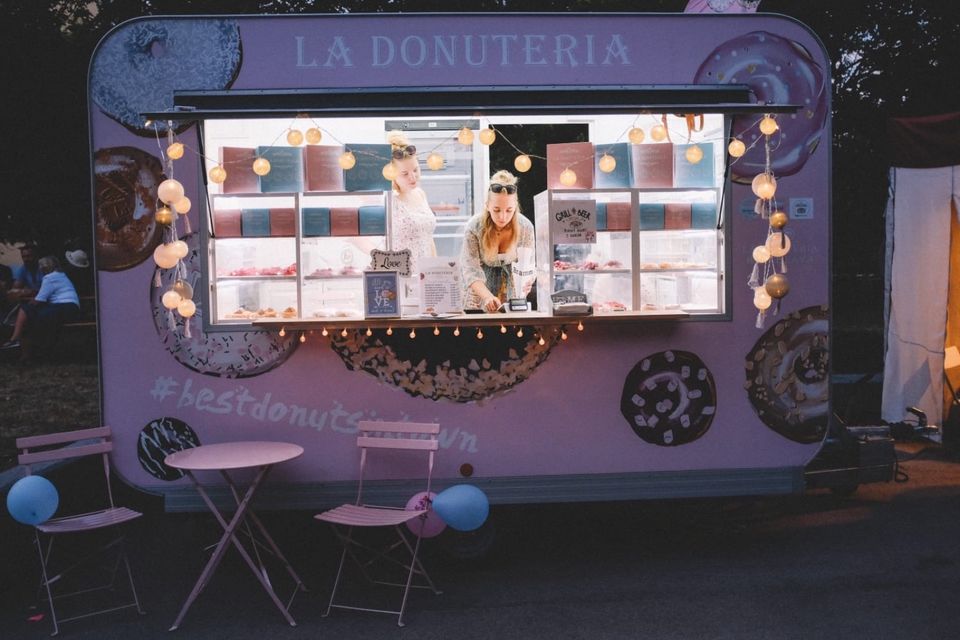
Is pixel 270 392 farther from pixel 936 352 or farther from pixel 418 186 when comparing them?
pixel 936 352

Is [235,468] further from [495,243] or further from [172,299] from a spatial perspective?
[495,243]

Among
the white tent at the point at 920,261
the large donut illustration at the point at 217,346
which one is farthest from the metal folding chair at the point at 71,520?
the white tent at the point at 920,261

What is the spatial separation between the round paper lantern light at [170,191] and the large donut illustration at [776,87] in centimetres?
322

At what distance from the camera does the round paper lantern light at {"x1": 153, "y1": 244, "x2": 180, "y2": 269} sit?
496 centimetres

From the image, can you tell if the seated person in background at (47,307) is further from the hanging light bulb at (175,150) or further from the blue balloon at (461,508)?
the blue balloon at (461,508)

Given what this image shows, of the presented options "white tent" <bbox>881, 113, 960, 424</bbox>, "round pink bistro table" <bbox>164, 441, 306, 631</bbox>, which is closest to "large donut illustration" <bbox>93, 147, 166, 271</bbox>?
"round pink bistro table" <bbox>164, 441, 306, 631</bbox>

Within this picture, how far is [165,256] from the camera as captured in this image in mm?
4957

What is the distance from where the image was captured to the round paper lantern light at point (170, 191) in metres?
4.89

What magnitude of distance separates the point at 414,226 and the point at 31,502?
290cm

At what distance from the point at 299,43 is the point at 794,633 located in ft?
14.3

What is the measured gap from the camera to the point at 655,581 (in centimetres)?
509

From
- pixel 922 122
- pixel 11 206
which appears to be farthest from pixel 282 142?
pixel 11 206

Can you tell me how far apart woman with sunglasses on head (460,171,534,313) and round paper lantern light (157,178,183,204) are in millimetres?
1995

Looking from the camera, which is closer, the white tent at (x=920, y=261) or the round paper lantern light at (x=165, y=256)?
the round paper lantern light at (x=165, y=256)
